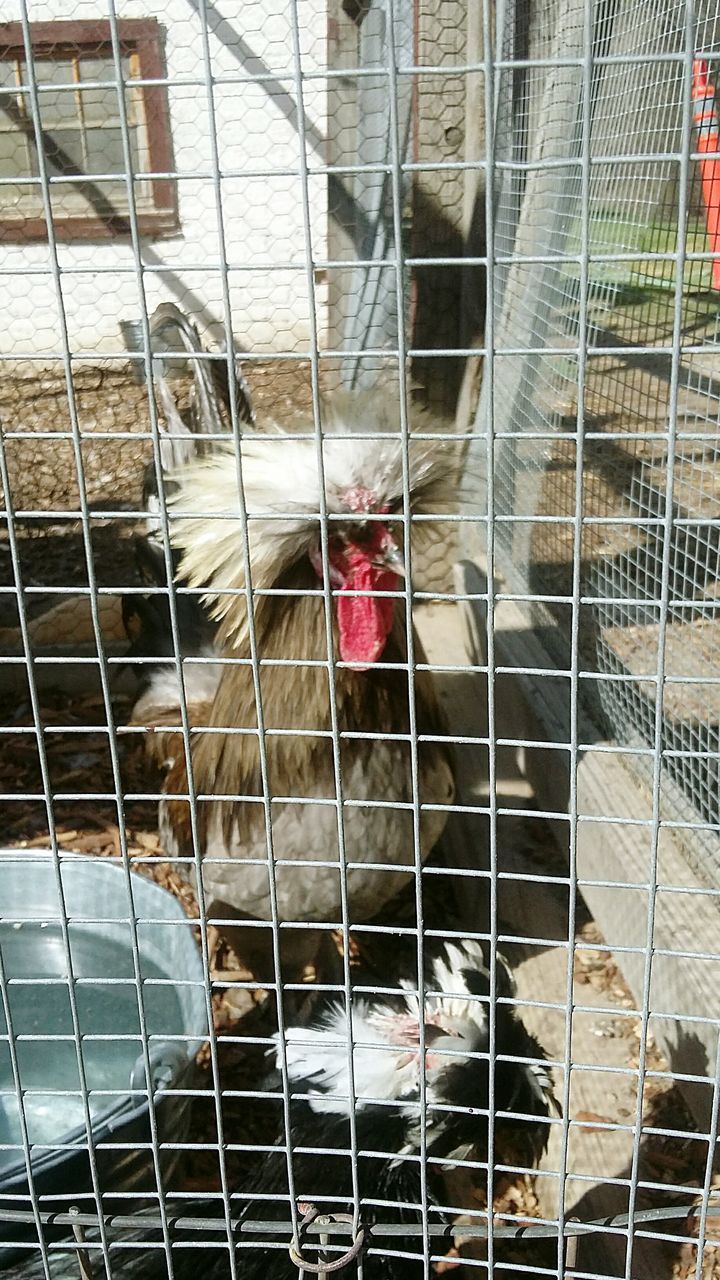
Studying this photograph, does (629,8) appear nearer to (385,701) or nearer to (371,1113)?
(385,701)

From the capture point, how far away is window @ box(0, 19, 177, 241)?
2.56m

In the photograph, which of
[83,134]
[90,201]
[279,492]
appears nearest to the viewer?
[279,492]

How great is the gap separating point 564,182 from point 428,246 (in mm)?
1073

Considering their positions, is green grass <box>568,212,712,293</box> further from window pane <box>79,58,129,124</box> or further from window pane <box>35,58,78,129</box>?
window pane <box>35,58,78,129</box>

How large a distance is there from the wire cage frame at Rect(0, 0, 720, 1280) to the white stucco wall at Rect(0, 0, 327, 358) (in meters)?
0.03

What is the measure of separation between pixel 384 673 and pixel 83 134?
6.26 feet

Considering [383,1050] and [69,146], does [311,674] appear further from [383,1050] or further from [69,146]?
[69,146]

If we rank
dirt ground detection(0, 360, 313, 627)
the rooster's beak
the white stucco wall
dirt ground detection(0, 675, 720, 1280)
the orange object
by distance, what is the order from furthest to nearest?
dirt ground detection(0, 360, 313, 627) → the white stucco wall → the rooster's beak → dirt ground detection(0, 675, 720, 1280) → the orange object

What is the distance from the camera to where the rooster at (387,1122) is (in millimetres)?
1757

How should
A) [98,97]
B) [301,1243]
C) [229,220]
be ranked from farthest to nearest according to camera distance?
[229,220] < [98,97] < [301,1243]

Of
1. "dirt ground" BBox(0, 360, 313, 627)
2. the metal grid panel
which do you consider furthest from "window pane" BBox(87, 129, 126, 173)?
the metal grid panel

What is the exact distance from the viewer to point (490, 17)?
2.87ft

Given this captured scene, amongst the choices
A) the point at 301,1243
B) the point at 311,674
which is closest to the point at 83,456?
the point at 311,674

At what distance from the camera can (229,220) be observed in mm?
3418
